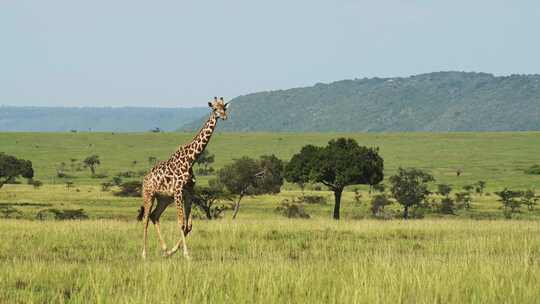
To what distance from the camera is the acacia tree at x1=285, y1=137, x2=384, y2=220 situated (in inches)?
1794

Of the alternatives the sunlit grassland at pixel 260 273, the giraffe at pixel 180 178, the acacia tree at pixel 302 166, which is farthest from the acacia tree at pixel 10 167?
the giraffe at pixel 180 178

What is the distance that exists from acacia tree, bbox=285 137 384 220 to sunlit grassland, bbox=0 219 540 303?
23705mm

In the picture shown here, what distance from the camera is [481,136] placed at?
198500 millimetres

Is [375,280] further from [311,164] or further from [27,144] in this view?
[27,144]

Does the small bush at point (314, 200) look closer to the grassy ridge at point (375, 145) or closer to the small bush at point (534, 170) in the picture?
the grassy ridge at point (375, 145)

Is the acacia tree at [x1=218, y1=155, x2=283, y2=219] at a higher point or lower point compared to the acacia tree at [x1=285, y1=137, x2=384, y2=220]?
lower

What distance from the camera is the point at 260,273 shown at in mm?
13305

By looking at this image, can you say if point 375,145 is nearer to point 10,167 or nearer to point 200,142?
point 10,167

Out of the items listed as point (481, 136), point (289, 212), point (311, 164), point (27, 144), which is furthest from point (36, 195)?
point (481, 136)

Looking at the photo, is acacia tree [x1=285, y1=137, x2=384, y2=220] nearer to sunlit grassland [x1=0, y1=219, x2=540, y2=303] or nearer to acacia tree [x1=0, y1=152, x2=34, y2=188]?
sunlit grassland [x1=0, y1=219, x2=540, y2=303]

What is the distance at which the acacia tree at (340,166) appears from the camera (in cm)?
4556

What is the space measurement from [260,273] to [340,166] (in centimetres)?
3245

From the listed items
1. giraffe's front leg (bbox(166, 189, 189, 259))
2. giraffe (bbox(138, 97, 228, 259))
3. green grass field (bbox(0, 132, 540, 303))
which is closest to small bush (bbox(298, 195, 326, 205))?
green grass field (bbox(0, 132, 540, 303))

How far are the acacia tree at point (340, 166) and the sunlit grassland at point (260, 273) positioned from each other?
23705 mm
